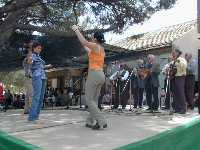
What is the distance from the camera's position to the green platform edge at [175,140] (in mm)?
2885

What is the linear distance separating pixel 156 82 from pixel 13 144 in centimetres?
970

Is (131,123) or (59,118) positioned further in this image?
(59,118)

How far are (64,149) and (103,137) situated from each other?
48.1 inches

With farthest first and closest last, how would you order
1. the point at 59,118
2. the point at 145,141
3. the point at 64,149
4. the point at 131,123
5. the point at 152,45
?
the point at 152,45, the point at 59,118, the point at 131,123, the point at 64,149, the point at 145,141

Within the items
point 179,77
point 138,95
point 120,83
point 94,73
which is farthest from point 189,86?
point 94,73

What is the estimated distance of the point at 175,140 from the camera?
3.01m

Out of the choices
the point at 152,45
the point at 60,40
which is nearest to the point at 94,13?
the point at 60,40

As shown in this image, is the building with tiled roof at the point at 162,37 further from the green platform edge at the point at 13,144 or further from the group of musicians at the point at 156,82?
the green platform edge at the point at 13,144

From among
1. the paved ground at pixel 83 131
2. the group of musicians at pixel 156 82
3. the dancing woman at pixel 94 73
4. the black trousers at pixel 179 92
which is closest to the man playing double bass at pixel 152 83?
the group of musicians at pixel 156 82

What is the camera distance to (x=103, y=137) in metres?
7.84

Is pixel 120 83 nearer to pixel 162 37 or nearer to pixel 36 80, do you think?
pixel 36 80

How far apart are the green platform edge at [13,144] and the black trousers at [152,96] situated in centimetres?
955

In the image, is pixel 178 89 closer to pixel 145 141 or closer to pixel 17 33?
pixel 17 33

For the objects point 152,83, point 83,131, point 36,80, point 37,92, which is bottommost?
point 83,131
